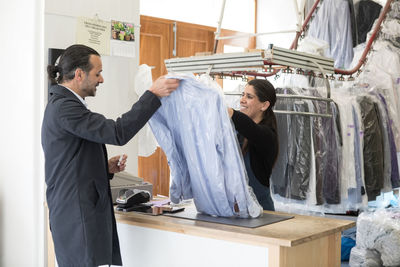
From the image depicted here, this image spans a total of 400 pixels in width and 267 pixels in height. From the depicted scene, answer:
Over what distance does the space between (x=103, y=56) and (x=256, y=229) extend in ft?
5.76

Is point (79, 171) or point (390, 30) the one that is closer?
→ point (79, 171)

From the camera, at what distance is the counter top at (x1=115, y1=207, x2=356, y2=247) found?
2107 millimetres

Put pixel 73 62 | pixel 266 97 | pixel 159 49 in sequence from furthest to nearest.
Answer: pixel 159 49 < pixel 266 97 < pixel 73 62

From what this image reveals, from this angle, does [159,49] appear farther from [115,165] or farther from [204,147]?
[204,147]

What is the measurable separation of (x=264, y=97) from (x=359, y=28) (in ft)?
9.33

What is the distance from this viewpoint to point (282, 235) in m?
2.12

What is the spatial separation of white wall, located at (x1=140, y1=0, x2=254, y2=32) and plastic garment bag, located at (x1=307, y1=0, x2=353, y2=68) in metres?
1.05

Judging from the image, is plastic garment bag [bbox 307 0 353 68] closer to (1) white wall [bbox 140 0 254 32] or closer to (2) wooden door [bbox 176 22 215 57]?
(1) white wall [bbox 140 0 254 32]

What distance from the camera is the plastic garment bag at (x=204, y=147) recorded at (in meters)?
2.34

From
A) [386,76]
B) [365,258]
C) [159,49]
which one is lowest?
[365,258]

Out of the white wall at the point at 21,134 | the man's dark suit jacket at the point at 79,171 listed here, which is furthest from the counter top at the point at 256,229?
the white wall at the point at 21,134

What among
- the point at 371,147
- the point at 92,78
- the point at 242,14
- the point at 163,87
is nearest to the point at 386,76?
the point at 371,147

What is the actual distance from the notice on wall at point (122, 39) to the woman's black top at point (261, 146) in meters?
1.10

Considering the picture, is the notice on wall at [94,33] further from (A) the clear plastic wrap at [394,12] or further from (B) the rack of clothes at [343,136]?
(A) the clear plastic wrap at [394,12]
